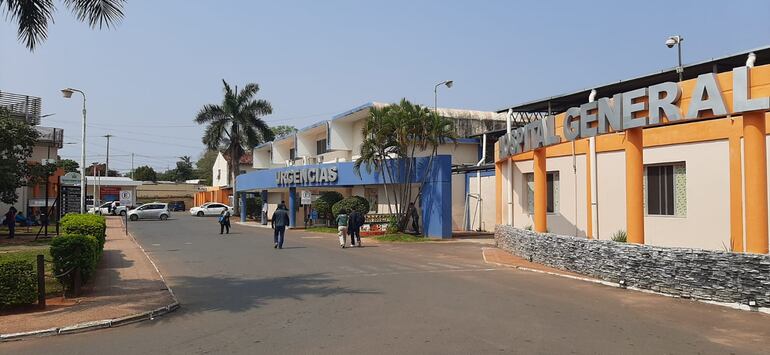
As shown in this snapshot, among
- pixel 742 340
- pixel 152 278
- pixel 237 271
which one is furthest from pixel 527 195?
pixel 742 340

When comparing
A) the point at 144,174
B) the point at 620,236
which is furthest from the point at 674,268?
the point at 144,174

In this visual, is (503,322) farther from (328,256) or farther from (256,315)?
(328,256)

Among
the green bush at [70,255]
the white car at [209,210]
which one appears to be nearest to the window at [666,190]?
the green bush at [70,255]

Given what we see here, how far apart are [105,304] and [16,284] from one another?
1.37m

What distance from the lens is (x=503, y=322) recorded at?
8.63m

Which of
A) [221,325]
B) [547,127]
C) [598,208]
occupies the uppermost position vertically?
[547,127]

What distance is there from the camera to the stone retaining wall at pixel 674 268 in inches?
387

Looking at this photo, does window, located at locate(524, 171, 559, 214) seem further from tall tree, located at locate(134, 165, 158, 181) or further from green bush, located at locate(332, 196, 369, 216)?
tall tree, located at locate(134, 165, 158, 181)

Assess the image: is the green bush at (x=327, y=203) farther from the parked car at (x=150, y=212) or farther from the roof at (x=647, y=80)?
the parked car at (x=150, y=212)

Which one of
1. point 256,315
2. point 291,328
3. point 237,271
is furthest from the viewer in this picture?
point 237,271

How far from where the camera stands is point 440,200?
1043 inches

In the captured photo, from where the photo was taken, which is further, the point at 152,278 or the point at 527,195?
the point at 527,195

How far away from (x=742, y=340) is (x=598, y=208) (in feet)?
42.2

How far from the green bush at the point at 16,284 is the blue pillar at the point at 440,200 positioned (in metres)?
18.4
